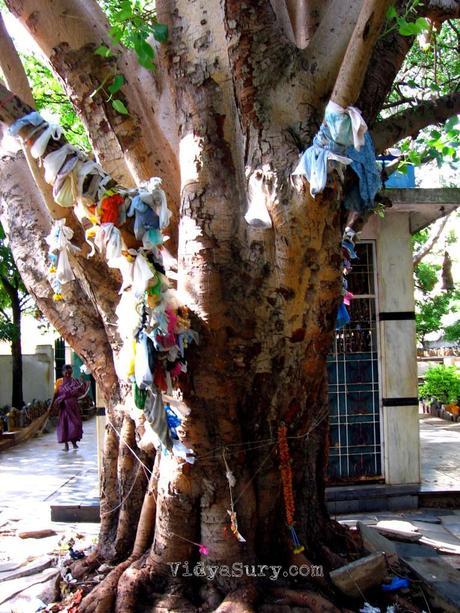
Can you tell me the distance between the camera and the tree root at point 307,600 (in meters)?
3.52

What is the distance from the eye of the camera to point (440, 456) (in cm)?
941

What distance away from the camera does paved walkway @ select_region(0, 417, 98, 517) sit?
7902mm

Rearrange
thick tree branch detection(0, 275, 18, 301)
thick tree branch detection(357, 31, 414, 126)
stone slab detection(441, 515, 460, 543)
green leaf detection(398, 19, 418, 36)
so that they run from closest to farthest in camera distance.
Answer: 1. green leaf detection(398, 19, 418, 36)
2. thick tree branch detection(357, 31, 414, 126)
3. stone slab detection(441, 515, 460, 543)
4. thick tree branch detection(0, 275, 18, 301)

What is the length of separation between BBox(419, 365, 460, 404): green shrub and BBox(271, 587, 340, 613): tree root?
12.2 m

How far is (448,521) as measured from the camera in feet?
21.4

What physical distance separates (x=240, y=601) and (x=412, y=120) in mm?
3558

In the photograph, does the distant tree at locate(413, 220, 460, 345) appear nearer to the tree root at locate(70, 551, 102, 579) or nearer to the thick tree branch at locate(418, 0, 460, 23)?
the thick tree branch at locate(418, 0, 460, 23)

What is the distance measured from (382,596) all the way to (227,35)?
12.0ft

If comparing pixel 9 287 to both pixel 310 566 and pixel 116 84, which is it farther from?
pixel 310 566

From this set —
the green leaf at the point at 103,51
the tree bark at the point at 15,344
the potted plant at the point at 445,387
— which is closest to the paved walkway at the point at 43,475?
the tree bark at the point at 15,344

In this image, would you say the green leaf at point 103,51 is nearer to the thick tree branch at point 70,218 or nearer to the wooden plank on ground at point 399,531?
the thick tree branch at point 70,218

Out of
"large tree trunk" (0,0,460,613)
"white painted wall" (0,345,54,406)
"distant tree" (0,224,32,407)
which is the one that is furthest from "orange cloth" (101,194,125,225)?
"white painted wall" (0,345,54,406)

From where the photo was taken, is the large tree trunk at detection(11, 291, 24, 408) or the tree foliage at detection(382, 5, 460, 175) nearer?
the tree foliage at detection(382, 5, 460, 175)
